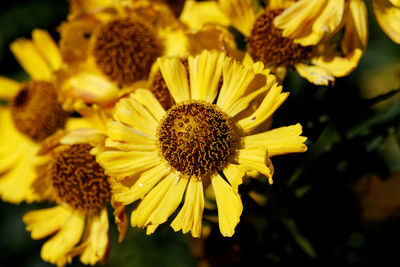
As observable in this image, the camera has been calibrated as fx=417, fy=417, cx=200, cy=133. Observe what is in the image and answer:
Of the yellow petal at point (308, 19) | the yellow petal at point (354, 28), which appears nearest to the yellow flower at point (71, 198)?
the yellow petal at point (308, 19)

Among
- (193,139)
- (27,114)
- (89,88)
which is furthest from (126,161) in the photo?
(27,114)

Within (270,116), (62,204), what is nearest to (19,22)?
(62,204)

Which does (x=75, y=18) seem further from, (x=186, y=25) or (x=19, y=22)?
(x=19, y=22)

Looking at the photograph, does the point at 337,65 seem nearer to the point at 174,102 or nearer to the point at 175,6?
the point at 174,102

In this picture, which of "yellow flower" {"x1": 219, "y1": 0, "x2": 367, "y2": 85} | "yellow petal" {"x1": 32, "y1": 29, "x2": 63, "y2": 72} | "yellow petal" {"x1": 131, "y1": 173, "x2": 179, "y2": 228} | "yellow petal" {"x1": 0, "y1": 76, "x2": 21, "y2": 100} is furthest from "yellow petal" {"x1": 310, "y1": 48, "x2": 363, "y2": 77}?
"yellow petal" {"x1": 0, "y1": 76, "x2": 21, "y2": 100}

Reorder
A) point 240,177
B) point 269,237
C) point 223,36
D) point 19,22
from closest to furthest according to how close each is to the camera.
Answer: point 240,177, point 223,36, point 269,237, point 19,22

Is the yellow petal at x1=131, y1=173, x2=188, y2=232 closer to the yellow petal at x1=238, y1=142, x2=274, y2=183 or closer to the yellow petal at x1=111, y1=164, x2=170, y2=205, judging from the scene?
the yellow petal at x1=111, y1=164, x2=170, y2=205
